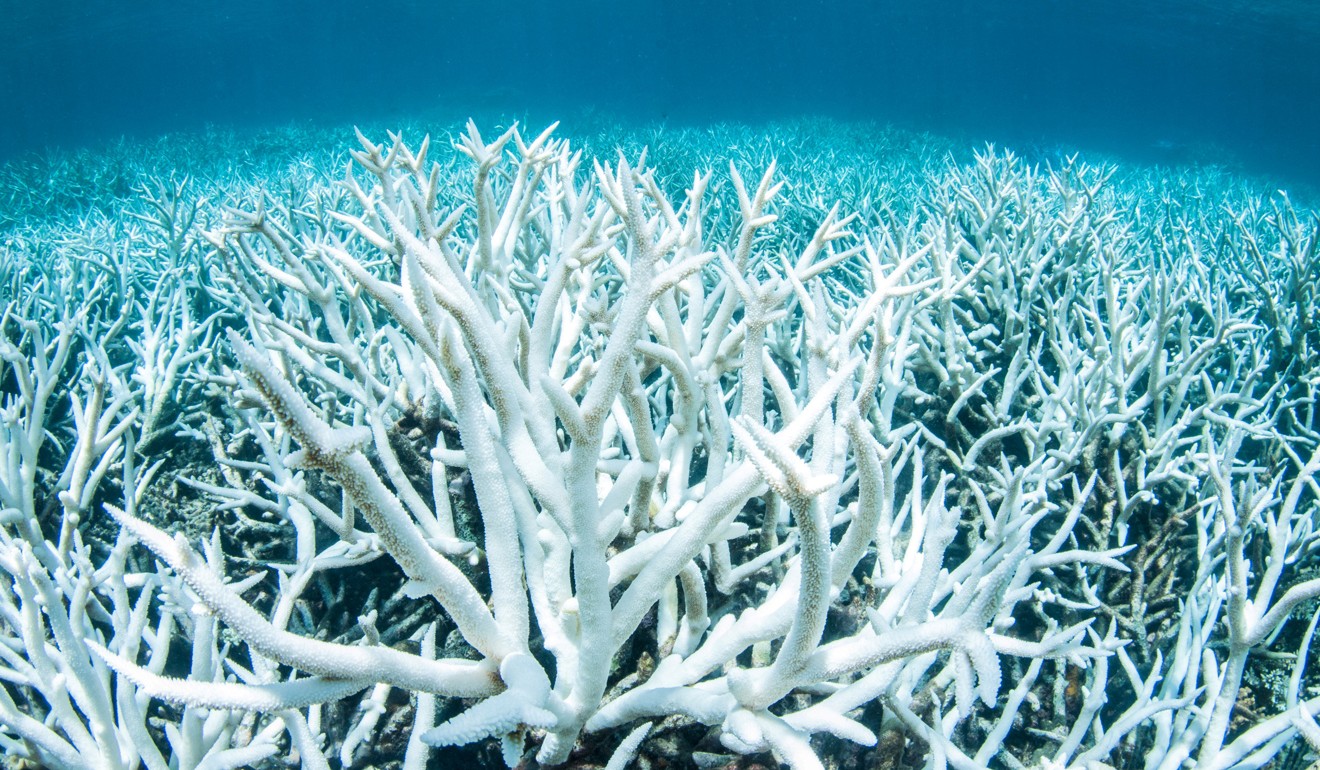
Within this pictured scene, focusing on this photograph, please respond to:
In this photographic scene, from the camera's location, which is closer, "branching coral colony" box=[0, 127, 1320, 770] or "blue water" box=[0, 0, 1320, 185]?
"branching coral colony" box=[0, 127, 1320, 770]

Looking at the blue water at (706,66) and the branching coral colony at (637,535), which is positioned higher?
the blue water at (706,66)

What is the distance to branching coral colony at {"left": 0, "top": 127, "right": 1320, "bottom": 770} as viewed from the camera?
1.15 m

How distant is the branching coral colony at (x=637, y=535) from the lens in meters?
1.15

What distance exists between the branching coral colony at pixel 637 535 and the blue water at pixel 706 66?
29.9 metres

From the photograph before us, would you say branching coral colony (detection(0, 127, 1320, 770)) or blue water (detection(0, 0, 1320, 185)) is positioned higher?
blue water (detection(0, 0, 1320, 185))

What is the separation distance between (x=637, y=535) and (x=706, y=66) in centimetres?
12967

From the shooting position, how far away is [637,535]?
1691 mm

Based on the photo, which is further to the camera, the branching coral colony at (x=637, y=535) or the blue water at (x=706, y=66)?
the blue water at (x=706, y=66)

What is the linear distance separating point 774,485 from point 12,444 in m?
2.43

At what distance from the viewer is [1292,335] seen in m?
3.20

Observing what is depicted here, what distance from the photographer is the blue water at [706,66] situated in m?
46.3

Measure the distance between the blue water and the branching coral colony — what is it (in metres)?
29.9

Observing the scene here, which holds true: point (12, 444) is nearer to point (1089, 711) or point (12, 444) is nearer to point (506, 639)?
point (506, 639)

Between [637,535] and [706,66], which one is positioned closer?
[637,535]
